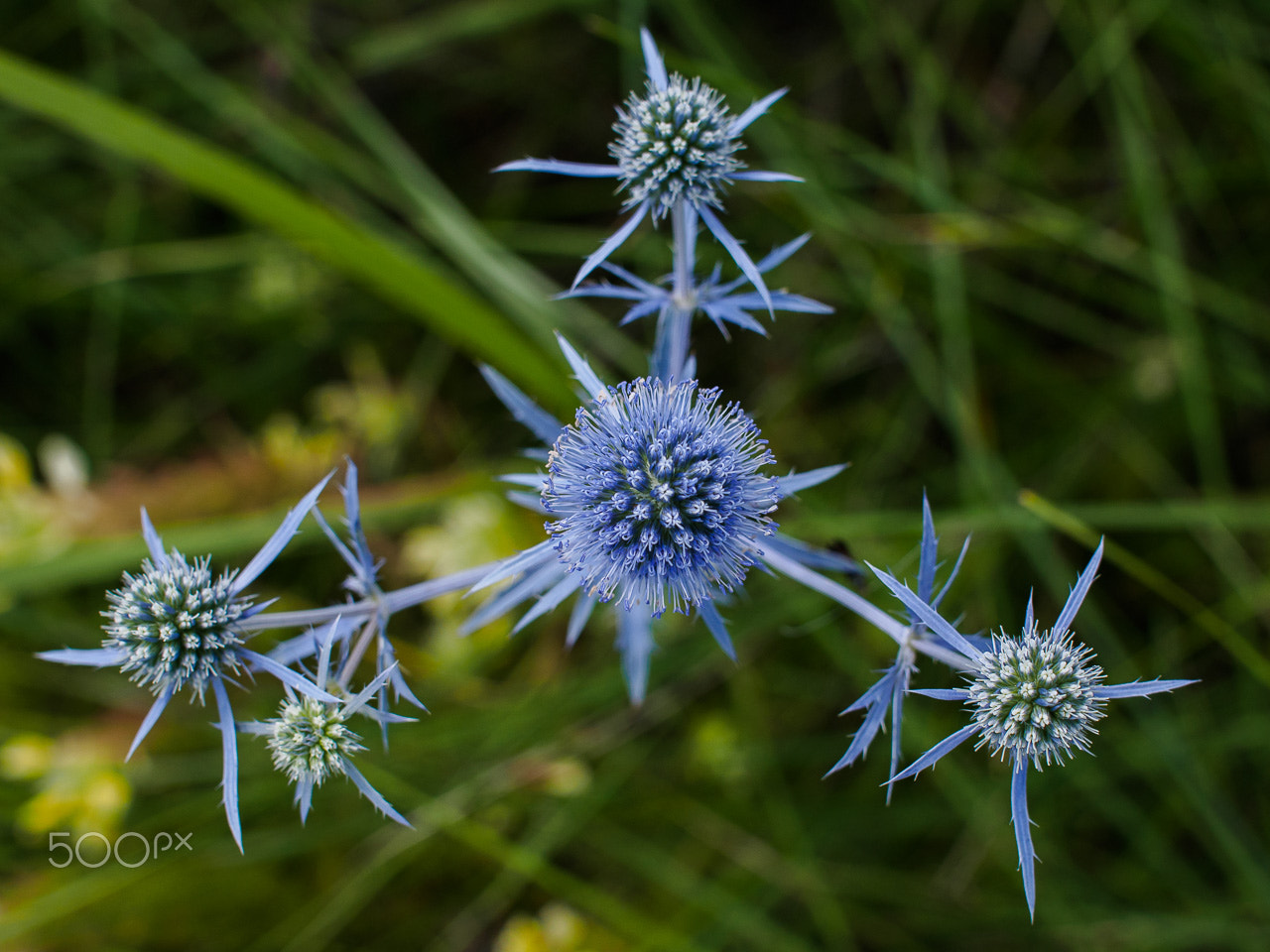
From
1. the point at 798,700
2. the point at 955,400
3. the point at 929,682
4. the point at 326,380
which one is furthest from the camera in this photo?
the point at 326,380

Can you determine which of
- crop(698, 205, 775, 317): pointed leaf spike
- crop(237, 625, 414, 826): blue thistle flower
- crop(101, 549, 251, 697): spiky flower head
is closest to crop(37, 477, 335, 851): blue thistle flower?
crop(101, 549, 251, 697): spiky flower head

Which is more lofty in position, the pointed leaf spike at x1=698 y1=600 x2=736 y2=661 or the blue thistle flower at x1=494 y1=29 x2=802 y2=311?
the blue thistle flower at x1=494 y1=29 x2=802 y2=311

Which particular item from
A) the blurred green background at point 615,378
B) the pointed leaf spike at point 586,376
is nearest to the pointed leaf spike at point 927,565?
the pointed leaf spike at point 586,376

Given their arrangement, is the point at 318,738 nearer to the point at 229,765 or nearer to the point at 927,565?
the point at 229,765

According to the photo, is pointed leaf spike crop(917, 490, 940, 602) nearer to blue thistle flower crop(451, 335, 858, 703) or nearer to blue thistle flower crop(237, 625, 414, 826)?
blue thistle flower crop(451, 335, 858, 703)

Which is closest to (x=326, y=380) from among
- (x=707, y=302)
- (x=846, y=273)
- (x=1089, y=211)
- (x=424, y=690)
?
(x=424, y=690)

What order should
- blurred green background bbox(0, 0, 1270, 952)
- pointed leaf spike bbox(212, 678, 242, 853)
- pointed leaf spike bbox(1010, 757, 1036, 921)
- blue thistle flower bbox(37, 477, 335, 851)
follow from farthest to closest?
1. blurred green background bbox(0, 0, 1270, 952)
2. blue thistle flower bbox(37, 477, 335, 851)
3. pointed leaf spike bbox(212, 678, 242, 853)
4. pointed leaf spike bbox(1010, 757, 1036, 921)

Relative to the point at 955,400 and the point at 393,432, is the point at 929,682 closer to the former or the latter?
the point at 955,400

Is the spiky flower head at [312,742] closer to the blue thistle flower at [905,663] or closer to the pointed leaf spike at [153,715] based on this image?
the pointed leaf spike at [153,715]
